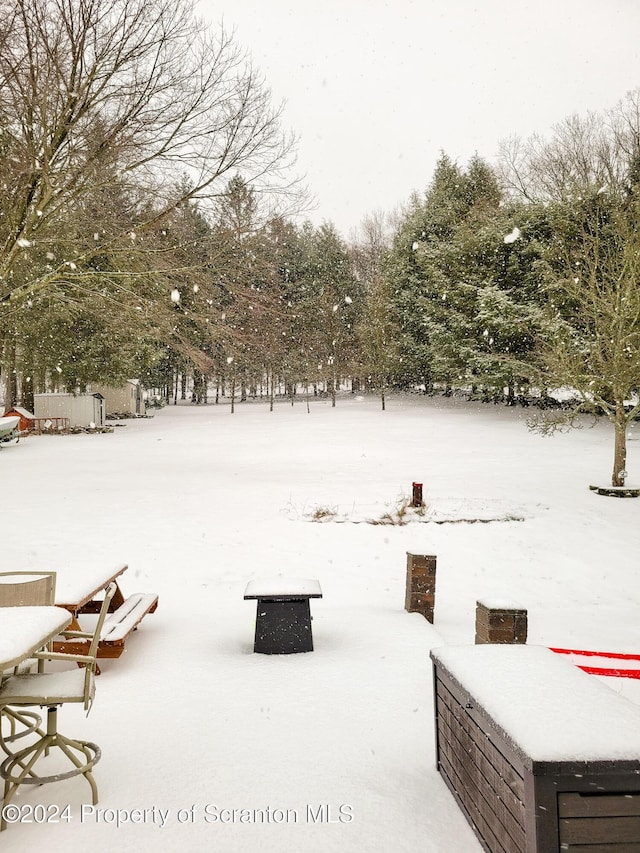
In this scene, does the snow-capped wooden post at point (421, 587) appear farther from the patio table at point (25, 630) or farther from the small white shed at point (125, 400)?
the small white shed at point (125, 400)

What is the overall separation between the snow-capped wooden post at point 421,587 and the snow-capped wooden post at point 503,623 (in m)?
1.63

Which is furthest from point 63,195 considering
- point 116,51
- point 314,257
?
Result: point 314,257

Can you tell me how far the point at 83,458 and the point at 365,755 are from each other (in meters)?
18.0

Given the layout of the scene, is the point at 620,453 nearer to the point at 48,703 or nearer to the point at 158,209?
the point at 158,209

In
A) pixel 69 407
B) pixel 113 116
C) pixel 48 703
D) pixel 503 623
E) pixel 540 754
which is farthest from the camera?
pixel 69 407

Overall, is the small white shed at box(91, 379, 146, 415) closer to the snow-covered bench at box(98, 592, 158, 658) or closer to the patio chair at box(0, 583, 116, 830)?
the snow-covered bench at box(98, 592, 158, 658)

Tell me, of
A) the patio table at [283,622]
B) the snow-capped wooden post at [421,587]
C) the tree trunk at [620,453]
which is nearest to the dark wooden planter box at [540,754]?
the patio table at [283,622]

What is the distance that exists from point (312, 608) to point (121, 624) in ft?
8.43

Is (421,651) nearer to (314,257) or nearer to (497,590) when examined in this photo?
(497,590)

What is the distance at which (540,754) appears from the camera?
232 centimetres

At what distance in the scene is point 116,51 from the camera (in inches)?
415

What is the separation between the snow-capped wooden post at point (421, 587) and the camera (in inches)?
278

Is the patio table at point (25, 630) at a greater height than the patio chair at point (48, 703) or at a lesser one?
greater

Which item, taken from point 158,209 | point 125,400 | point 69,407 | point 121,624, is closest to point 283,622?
point 121,624
